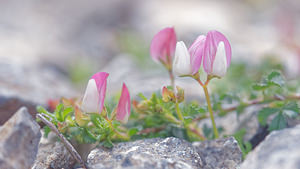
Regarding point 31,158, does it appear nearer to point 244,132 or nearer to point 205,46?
point 205,46

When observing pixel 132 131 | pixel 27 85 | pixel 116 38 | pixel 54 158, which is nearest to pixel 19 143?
pixel 54 158

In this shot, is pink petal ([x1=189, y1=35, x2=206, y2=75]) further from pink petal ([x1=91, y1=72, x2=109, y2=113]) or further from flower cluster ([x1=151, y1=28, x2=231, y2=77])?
pink petal ([x1=91, y1=72, x2=109, y2=113])

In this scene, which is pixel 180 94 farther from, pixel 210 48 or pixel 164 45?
pixel 164 45

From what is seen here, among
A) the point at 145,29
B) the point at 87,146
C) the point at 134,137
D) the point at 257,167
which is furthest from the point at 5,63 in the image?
the point at 145,29

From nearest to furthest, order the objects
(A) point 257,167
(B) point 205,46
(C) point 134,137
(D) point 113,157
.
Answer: (A) point 257,167 < (D) point 113,157 < (B) point 205,46 < (C) point 134,137

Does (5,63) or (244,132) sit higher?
(5,63)

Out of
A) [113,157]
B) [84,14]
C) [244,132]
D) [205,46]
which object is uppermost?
[84,14]
